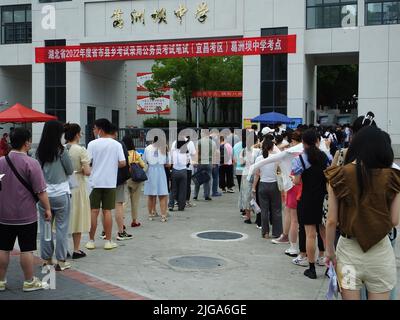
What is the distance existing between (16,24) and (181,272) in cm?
3050

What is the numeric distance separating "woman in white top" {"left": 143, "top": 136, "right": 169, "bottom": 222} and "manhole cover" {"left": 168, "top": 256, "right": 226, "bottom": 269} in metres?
3.13

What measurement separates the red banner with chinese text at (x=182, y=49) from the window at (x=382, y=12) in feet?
13.1

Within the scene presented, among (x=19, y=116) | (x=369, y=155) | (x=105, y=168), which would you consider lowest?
(x=105, y=168)

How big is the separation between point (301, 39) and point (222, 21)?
4.28 meters

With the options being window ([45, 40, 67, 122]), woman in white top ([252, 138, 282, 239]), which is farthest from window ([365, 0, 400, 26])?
woman in white top ([252, 138, 282, 239])

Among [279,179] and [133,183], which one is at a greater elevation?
[279,179]

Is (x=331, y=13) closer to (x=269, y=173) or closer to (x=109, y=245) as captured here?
(x=269, y=173)

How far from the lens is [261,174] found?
28.0 ft

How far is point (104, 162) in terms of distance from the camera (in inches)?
297

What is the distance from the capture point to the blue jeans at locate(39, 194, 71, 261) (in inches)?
246

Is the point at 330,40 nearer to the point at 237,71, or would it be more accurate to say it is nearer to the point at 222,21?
the point at 222,21

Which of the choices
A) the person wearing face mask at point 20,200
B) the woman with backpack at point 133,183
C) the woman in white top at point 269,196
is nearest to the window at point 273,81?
the woman with backpack at point 133,183

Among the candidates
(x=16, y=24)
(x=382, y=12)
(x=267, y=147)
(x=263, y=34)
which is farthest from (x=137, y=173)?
(x=16, y=24)

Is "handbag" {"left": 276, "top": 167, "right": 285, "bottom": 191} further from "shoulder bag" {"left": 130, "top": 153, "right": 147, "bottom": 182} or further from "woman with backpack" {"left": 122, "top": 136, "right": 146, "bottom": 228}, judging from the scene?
"woman with backpack" {"left": 122, "top": 136, "right": 146, "bottom": 228}
